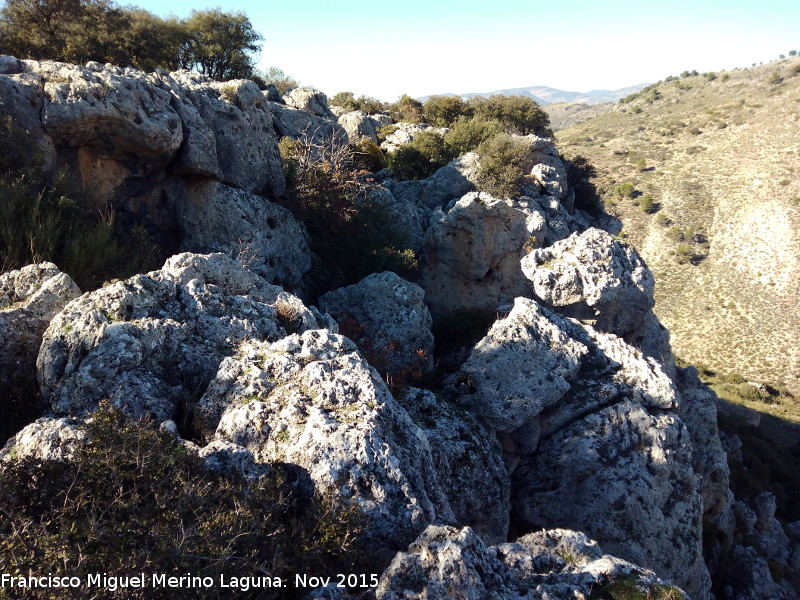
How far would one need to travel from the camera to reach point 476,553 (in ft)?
13.3

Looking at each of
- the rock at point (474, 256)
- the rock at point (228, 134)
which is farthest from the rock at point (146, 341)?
the rock at point (474, 256)

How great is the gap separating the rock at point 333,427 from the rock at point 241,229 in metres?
4.64

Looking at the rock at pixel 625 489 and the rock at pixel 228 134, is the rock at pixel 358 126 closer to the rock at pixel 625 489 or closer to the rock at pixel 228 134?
the rock at pixel 228 134

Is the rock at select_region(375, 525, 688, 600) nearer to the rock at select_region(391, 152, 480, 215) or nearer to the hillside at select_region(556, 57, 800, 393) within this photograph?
the rock at select_region(391, 152, 480, 215)

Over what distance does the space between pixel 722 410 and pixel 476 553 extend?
86.7 ft

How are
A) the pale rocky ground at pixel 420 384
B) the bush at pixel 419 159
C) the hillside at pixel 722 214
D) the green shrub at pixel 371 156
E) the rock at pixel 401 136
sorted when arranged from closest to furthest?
1. the pale rocky ground at pixel 420 384
2. the green shrub at pixel 371 156
3. the bush at pixel 419 159
4. the rock at pixel 401 136
5. the hillside at pixel 722 214

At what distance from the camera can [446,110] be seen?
2862 centimetres

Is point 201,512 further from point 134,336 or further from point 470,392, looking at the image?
point 470,392

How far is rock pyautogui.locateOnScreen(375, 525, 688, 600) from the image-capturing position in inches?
149

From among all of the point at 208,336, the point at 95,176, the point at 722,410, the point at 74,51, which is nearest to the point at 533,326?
the point at 208,336

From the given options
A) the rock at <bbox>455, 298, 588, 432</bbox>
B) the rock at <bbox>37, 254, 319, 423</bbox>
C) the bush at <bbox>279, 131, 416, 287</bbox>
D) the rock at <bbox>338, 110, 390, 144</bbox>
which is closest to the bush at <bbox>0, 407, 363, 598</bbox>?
the rock at <bbox>37, 254, 319, 423</bbox>

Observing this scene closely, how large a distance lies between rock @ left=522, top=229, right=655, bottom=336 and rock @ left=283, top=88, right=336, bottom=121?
48.0ft

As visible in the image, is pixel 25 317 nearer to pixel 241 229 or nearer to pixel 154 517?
pixel 154 517

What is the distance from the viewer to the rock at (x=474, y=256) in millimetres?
14828
